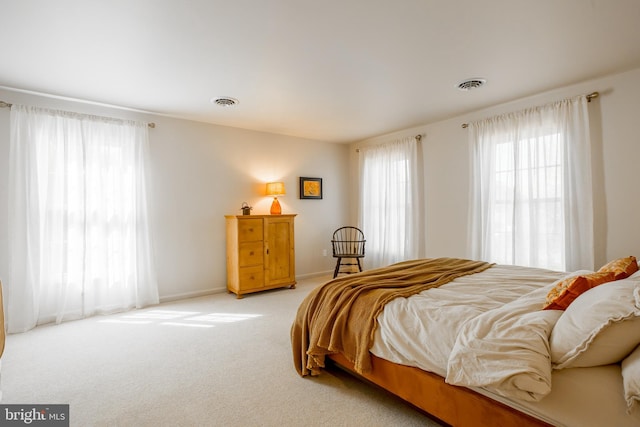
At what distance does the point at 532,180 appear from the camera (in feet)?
11.5

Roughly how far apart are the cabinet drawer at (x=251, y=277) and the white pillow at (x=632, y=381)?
374 centimetres

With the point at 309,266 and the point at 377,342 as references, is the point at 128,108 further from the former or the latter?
the point at 377,342

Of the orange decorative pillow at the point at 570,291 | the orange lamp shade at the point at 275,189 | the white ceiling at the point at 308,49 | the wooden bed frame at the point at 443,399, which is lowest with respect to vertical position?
the wooden bed frame at the point at 443,399

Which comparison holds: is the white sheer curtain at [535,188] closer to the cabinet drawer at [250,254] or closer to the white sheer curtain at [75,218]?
the cabinet drawer at [250,254]

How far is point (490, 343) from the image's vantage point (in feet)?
4.34

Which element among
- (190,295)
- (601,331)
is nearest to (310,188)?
(190,295)

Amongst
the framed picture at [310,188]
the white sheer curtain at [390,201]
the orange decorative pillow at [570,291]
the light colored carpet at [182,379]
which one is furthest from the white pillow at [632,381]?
the framed picture at [310,188]

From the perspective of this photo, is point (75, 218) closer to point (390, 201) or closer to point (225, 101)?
point (225, 101)

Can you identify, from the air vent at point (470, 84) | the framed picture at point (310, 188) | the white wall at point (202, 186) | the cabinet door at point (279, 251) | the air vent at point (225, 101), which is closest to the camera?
the air vent at point (470, 84)

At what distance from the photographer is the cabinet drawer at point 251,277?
420 centimetres

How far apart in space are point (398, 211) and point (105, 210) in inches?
154

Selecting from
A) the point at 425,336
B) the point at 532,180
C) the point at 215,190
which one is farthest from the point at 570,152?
the point at 215,190

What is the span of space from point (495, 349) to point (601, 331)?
0.36 meters

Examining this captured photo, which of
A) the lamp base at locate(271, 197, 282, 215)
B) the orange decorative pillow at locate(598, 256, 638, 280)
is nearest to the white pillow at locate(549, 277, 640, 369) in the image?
the orange decorative pillow at locate(598, 256, 638, 280)
